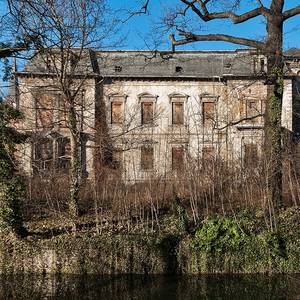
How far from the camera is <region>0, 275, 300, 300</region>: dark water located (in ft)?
33.7

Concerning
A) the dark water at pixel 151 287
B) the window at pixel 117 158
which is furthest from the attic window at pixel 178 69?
the dark water at pixel 151 287

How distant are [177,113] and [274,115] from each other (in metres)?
21.1

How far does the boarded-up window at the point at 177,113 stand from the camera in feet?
117

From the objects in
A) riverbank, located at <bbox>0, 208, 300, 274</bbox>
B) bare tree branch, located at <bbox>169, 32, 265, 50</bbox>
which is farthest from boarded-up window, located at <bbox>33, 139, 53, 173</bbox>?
bare tree branch, located at <bbox>169, 32, 265, 50</bbox>

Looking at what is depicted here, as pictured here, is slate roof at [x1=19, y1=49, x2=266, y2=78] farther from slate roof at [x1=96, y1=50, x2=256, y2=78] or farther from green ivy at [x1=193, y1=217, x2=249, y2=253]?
green ivy at [x1=193, y1=217, x2=249, y2=253]

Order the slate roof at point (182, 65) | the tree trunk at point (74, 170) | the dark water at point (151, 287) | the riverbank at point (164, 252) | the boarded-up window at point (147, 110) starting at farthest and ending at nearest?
the boarded-up window at point (147, 110) < the slate roof at point (182, 65) < the tree trunk at point (74, 170) < the riverbank at point (164, 252) < the dark water at point (151, 287)

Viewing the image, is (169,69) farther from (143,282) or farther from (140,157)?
(143,282)

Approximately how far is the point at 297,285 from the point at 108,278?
15.5ft

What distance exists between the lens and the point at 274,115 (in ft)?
48.9

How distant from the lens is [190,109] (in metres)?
34.8

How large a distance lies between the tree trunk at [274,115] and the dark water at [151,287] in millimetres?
3054

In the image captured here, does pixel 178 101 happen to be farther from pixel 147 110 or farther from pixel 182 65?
pixel 182 65

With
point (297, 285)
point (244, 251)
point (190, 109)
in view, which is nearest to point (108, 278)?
point (244, 251)

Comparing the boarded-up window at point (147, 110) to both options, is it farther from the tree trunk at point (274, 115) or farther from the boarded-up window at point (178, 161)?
the tree trunk at point (274, 115)
